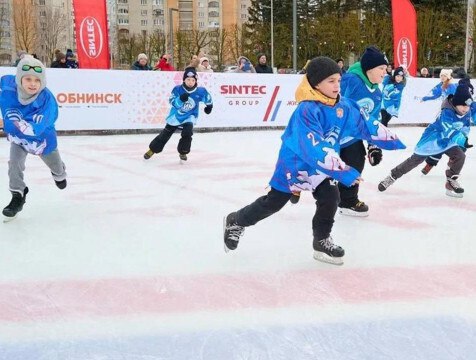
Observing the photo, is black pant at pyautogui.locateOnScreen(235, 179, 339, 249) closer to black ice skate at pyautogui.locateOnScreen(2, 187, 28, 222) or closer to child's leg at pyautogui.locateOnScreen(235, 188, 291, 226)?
child's leg at pyautogui.locateOnScreen(235, 188, 291, 226)

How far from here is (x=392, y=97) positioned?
376 inches

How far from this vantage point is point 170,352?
6.61 ft

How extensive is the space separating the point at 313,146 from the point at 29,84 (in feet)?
7.05

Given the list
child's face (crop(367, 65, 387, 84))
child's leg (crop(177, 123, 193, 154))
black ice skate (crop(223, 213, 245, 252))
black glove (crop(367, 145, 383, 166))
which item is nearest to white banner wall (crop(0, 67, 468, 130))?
child's leg (crop(177, 123, 193, 154))

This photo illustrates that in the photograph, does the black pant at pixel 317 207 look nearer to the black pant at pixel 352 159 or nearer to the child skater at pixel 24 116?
the black pant at pixel 352 159

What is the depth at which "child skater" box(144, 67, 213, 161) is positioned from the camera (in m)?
7.23

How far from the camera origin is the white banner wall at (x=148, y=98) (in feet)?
32.9

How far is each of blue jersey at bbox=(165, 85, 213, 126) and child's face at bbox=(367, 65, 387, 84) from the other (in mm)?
3178

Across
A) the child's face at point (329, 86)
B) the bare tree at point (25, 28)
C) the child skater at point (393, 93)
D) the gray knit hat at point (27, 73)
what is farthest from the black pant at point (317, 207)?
the bare tree at point (25, 28)

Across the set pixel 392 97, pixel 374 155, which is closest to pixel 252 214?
pixel 374 155

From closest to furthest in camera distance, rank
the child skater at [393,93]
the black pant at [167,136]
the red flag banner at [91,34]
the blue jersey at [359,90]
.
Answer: the blue jersey at [359,90], the black pant at [167,136], the child skater at [393,93], the red flag banner at [91,34]

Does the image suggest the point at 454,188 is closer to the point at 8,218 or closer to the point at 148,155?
the point at 8,218

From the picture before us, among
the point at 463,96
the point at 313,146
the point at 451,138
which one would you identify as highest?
the point at 463,96

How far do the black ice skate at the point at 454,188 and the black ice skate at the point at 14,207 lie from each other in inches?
137
